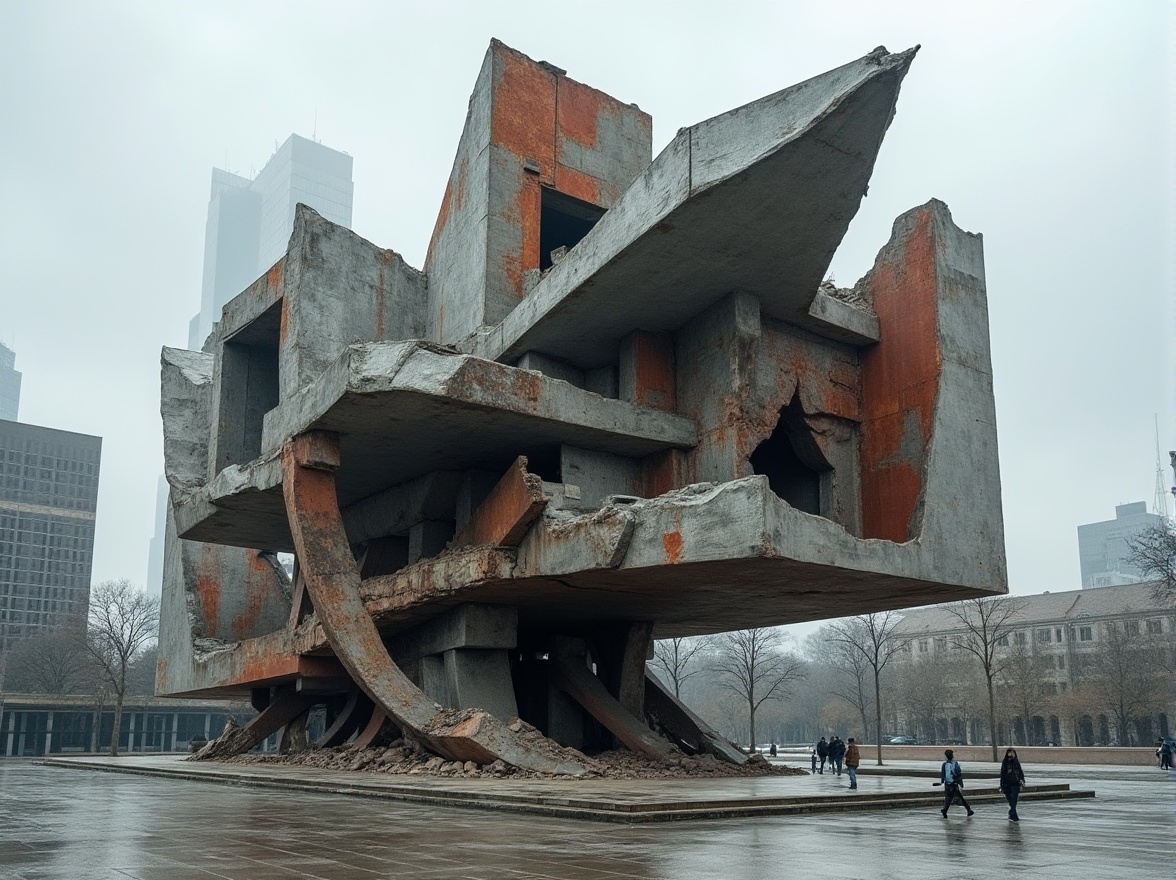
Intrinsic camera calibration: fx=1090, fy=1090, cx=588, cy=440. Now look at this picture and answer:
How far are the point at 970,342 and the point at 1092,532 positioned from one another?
536ft

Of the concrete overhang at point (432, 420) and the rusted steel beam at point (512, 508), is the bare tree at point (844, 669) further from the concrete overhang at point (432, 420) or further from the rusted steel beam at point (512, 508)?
the rusted steel beam at point (512, 508)

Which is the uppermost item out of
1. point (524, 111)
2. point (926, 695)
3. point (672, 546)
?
point (524, 111)

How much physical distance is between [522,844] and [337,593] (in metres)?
11.7

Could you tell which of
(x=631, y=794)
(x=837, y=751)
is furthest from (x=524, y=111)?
(x=631, y=794)

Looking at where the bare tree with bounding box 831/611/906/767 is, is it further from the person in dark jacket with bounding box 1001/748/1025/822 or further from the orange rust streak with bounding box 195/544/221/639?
the orange rust streak with bounding box 195/544/221/639

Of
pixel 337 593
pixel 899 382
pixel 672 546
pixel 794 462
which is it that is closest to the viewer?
pixel 672 546

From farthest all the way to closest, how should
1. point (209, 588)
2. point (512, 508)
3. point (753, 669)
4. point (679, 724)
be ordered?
point (753, 669) < point (209, 588) < point (679, 724) < point (512, 508)

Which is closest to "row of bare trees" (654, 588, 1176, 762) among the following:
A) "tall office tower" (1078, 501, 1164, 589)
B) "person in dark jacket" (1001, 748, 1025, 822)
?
"person in dark jacket" (1001, 748, 1025, 822)

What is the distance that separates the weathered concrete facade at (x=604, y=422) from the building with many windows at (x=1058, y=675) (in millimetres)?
Answer: 28707

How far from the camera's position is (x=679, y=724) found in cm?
2317

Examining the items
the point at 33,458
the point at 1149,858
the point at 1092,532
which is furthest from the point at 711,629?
the point at 1092,532

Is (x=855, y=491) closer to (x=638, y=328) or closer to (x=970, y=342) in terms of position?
(x=970, y=342)

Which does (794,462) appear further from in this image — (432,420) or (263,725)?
(263,725)

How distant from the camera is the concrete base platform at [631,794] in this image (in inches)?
447
